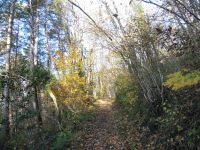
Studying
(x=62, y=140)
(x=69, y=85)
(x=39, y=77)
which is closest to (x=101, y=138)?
(x=62, y=140)

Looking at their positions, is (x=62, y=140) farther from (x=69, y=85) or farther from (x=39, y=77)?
(x=69, y=85)

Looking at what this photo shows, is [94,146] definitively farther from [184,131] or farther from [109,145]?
[184,131]

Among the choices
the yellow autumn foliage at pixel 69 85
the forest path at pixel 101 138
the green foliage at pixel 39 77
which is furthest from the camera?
the yellow autumn foliage at pixel 69 85

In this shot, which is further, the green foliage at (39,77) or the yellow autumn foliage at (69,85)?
the yellow autumn foliage at (69,85)

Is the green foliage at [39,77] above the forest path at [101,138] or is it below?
above

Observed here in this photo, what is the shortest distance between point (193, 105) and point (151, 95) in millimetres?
4318

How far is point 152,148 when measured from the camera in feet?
30.3

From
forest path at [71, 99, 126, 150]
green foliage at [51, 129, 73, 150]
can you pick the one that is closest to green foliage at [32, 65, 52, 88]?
green foliage at [51, 129, 73, 150]

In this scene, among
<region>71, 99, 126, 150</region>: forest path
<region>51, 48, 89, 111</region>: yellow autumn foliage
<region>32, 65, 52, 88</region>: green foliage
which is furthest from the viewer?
<region>51, 48, 89, 111</region>: yellow autumn foliage

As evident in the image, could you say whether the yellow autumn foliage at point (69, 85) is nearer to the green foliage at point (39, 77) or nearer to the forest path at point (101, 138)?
the forest path at point (101, 138)

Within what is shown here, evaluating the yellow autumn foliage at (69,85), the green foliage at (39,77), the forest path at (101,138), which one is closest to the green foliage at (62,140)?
the forest path at (101,138)

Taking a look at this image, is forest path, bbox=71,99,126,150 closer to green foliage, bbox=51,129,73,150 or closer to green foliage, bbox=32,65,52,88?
green foliage, bbox=51,129,73,150

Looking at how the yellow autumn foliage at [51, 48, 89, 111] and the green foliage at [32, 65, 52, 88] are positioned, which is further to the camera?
the yellow autumn foliage at [51, 48, 89, 111]

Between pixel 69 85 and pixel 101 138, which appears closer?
pixel 101 138
